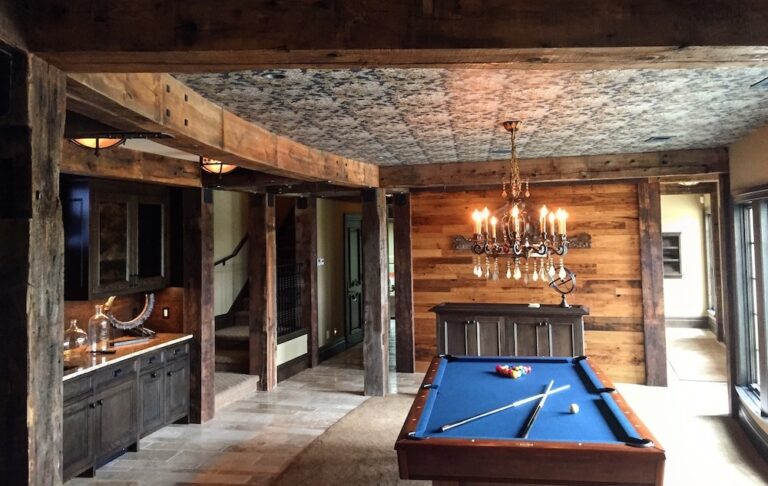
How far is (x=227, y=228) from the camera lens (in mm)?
8234

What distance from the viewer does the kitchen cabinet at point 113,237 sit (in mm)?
4469

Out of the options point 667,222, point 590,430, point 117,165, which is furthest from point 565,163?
point 667,222

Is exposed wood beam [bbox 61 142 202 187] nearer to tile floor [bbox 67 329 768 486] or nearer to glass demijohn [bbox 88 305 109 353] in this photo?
glass demijohn [bbox 88 305 109 353]

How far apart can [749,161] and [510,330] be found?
9.43ft

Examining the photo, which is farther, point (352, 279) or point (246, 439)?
point (352, 279)

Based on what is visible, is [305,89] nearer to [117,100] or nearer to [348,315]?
[117,100]

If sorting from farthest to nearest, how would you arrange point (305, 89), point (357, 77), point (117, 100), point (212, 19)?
1. point (305, 89)
2. point (357, 77)
3. point (117, 100)
4. point (212, 19)

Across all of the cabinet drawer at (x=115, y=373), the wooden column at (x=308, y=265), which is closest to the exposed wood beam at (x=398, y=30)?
the cabinet drawer at (x=115, y=373)

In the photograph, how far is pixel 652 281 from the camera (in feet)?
21.5

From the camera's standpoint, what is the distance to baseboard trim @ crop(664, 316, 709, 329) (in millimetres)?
10844

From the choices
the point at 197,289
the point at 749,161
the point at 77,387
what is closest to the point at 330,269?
the point at 197,289

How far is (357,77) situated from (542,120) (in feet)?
5.60

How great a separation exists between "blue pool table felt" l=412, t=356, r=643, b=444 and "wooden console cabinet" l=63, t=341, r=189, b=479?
269 cm

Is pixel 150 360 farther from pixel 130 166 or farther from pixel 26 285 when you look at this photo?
pixel 26 285
